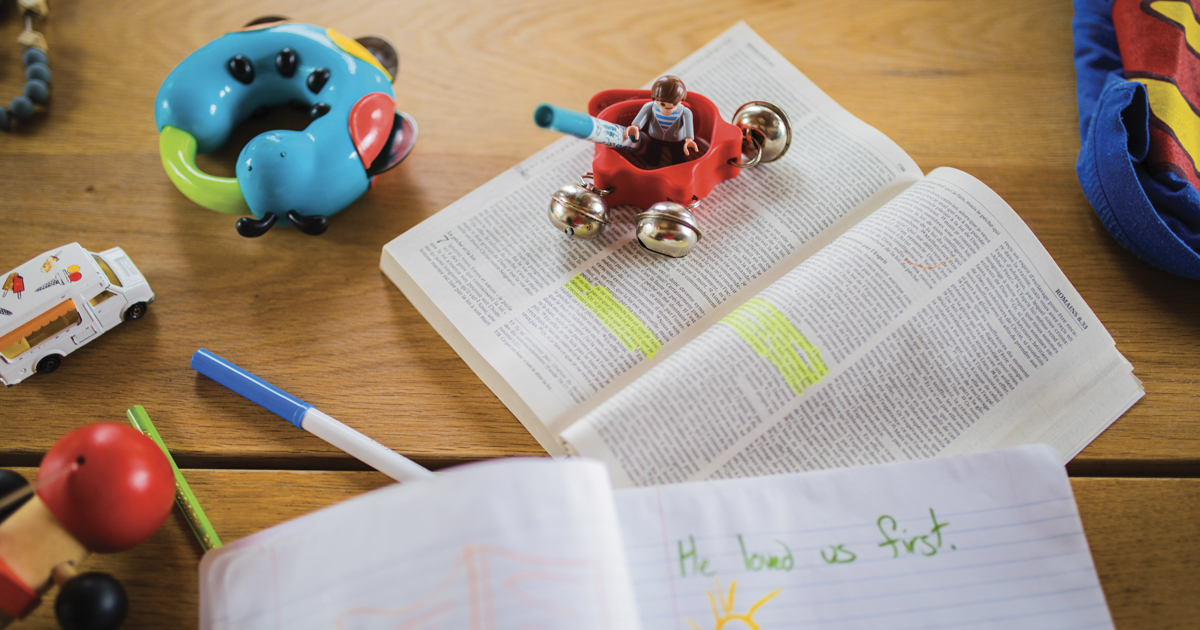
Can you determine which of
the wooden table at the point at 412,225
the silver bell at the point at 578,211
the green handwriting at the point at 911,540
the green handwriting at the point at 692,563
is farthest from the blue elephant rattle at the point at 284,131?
the green handwriting at the point at 911,540

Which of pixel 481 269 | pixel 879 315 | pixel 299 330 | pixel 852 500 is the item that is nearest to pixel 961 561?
pixel 852 500

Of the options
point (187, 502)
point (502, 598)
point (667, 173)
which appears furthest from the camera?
point (667, 173)

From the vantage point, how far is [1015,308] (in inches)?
23.0

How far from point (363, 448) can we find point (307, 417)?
0.18 ft

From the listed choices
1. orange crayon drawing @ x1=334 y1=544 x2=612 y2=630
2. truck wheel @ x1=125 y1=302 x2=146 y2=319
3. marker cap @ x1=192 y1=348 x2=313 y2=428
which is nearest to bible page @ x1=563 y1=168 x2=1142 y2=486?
orange crayon drawing @ x1=334 y1=544 x2=612 y2=630

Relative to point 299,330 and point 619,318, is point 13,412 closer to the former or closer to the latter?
point 299,330

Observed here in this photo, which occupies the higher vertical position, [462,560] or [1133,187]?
[1133,187]

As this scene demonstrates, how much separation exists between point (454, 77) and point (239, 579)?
52cm

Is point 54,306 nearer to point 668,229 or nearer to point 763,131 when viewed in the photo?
point 668,229

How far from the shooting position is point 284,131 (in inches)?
23.0

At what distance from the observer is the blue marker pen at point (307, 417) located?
519mm

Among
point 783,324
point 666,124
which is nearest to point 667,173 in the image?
point 666,124

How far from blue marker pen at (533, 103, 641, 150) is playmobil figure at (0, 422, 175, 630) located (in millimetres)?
357

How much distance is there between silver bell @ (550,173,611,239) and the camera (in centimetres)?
60
